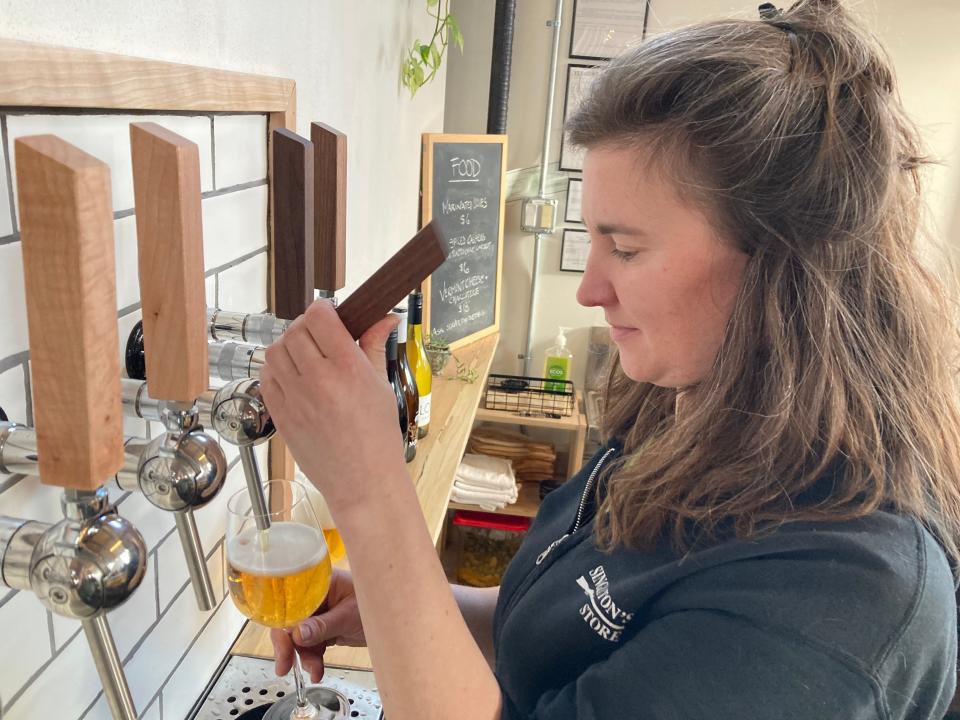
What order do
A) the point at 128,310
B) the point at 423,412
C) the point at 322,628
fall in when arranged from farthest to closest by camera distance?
the point at 423,412
the point at 322,628
the point at 128,310

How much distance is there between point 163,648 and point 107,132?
1.85ft

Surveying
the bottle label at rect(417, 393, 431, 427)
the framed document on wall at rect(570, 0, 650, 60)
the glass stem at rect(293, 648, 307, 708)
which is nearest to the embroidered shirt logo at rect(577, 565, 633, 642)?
the glass stem at rect(293, 648, 307, 708)

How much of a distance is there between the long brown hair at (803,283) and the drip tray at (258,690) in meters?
0.41

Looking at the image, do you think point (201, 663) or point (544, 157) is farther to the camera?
point (544, 157)

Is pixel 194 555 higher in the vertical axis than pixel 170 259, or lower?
lower

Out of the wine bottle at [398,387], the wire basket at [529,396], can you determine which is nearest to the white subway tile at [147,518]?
the wine bottle at [398,387]

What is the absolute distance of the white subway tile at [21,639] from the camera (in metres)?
0.58

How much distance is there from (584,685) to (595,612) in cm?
10

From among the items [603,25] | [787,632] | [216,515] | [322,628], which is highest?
[603,25]

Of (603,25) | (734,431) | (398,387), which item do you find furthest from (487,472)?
(734,431)

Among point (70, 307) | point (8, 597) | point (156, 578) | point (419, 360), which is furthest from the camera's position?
point (419, 360)

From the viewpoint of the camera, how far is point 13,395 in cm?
56

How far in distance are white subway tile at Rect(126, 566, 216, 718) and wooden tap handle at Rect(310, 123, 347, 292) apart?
1.24 ft

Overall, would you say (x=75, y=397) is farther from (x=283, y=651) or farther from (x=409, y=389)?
(x=409, y=389)
